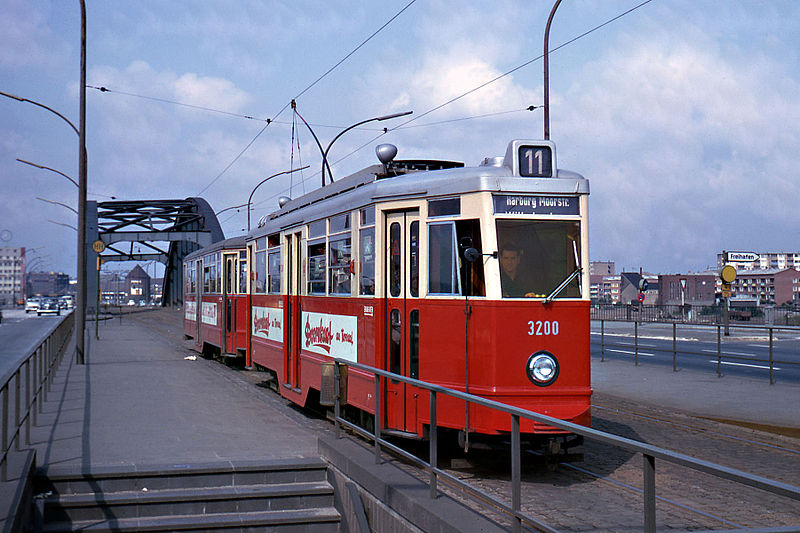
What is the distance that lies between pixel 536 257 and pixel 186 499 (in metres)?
Answer: 4.07

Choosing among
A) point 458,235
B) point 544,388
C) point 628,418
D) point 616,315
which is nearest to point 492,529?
point 544,388

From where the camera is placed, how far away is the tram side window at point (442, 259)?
8.67 metres

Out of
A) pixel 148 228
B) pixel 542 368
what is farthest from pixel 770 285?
pixel 542 368

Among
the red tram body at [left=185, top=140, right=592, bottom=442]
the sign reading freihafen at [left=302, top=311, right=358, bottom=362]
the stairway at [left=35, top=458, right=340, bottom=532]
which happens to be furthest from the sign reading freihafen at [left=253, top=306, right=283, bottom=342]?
the stairway at [left=35, top=458, right=340, bottom=532]

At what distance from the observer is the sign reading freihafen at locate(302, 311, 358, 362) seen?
10.2m

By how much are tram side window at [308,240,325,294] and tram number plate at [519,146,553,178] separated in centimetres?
384

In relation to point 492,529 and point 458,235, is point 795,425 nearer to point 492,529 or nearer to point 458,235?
point 458,235

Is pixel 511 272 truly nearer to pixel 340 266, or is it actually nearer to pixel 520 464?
pixel 340 266

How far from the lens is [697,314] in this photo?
44125 millimetres

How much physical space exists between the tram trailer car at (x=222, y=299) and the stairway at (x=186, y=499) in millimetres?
9495

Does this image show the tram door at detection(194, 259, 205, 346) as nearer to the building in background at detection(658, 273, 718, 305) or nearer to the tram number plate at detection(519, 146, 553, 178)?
the tram number plate at detection(519, 146, 553, 178)

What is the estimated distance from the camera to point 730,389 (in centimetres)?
1678

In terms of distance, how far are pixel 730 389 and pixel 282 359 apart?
8.99 m

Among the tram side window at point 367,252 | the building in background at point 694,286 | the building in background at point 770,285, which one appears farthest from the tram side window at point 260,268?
the building in background at point 694,286
